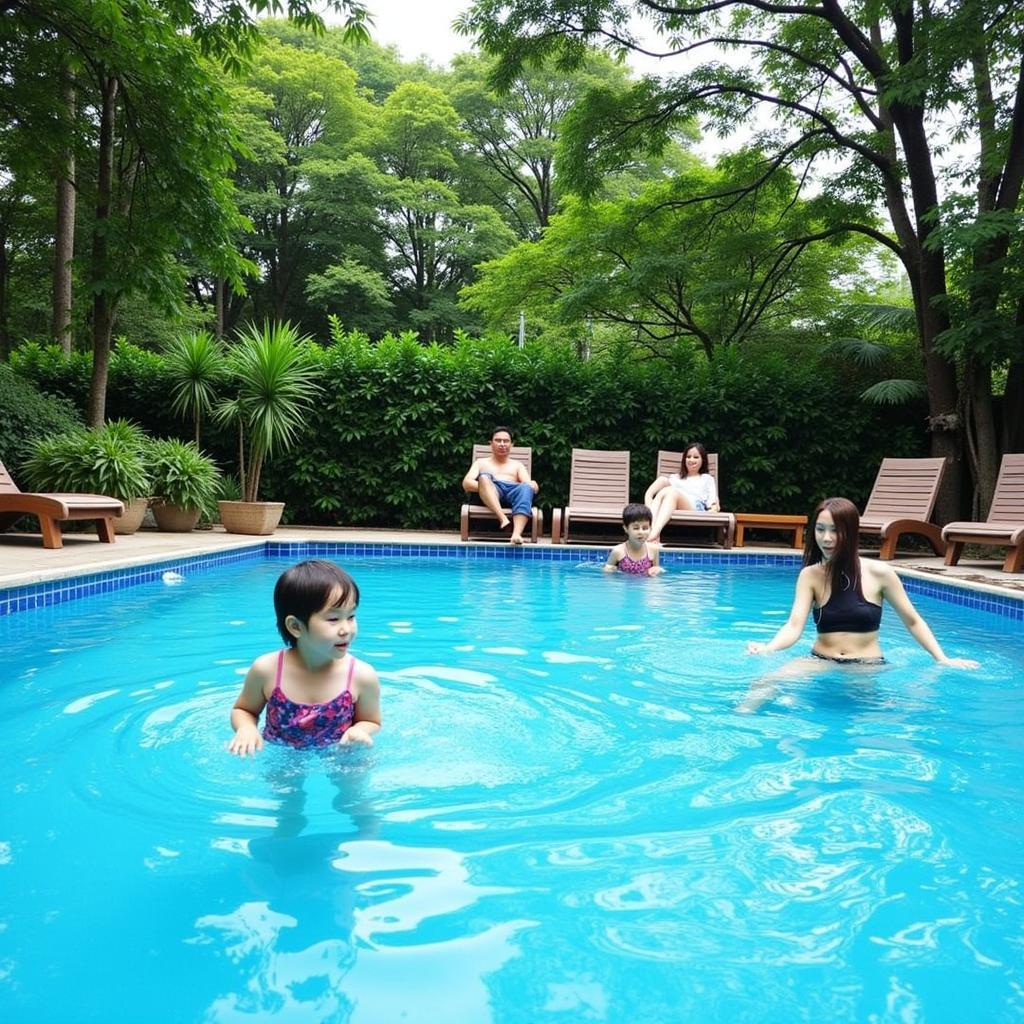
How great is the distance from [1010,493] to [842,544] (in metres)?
6.65

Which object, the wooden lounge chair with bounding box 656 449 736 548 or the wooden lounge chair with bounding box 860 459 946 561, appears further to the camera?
the wooden lounge chair with bounding box 656 449 736 548

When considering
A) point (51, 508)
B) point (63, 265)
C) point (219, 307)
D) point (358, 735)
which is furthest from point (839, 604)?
point (219, 307)

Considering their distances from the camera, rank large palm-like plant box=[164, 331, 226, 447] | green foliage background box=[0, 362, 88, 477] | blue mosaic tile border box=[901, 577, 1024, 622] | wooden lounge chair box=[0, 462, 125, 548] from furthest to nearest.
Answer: large palm-like plant box=[164, 331, 226, 447] → green foliage background box=[0, 362, 88, 477] → wooden lounge chair box=[0, 462, 125, 548] → blue mosaic tile border box=[901, 577, 1024, 622]

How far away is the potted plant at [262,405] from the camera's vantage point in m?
10.3

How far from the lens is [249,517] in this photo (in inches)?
401

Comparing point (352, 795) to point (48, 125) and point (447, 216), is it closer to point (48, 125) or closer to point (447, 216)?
point (48, 125)

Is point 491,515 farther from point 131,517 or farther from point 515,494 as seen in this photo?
point 131,517

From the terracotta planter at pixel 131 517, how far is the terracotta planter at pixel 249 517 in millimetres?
952

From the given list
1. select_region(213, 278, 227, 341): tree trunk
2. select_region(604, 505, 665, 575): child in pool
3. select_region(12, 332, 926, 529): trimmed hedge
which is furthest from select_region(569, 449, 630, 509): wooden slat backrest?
select_region(213, 278, 227, 341): tree trunk

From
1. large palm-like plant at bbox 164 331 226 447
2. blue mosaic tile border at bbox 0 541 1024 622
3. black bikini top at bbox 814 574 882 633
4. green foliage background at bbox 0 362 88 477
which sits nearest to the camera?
black bikini top at bbox 814 574 882 633

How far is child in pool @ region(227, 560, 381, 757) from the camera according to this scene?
102 inches

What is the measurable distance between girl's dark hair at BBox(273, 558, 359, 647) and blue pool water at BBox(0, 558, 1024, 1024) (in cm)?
59

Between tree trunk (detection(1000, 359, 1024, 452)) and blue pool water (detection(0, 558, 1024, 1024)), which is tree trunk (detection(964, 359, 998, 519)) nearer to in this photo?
tree trunk (detection(1000, 359, 1024, 452))

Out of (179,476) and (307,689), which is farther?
(179,476)
